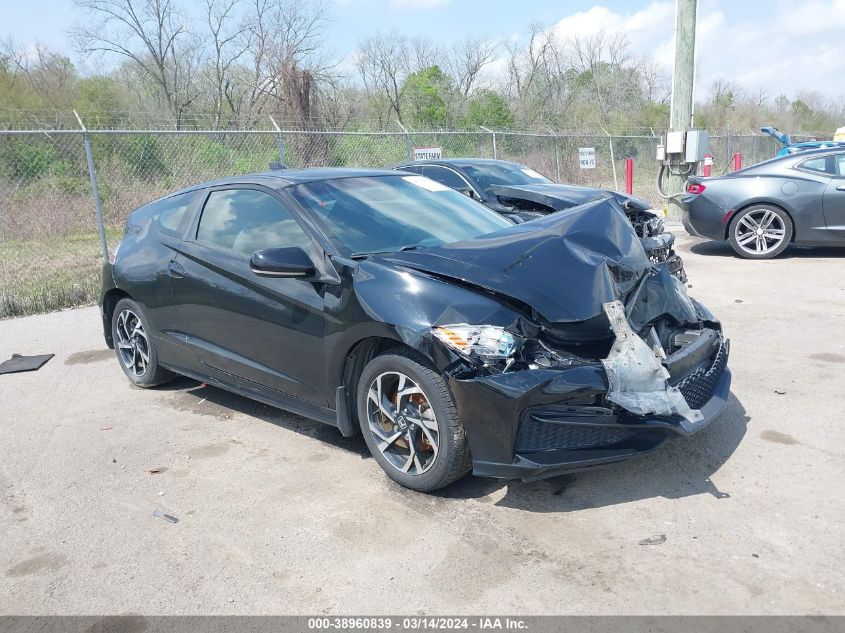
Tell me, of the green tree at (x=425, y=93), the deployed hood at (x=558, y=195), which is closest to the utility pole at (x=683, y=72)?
the deployed hood at (x=558, y=195)

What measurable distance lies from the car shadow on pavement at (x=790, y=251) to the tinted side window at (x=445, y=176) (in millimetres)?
3943

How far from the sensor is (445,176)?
31.3 ft

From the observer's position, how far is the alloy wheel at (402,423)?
3.59m

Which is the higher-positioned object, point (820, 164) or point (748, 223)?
point (820, 164)

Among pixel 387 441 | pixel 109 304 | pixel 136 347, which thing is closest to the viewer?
pixel 387 441

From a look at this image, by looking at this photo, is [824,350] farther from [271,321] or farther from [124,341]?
[124,341]

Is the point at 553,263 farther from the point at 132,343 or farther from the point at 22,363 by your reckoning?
the point at 22,363

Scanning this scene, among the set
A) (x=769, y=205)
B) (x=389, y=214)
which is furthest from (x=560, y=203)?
(x=389, y=214)

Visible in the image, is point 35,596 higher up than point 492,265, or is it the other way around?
point 492,265

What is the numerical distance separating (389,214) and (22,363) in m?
4.01

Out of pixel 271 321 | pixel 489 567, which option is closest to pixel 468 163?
pixel 271 321

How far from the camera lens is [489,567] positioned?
3.05 meters

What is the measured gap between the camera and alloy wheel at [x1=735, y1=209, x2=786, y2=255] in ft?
32.1

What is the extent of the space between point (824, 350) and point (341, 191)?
4012mm
